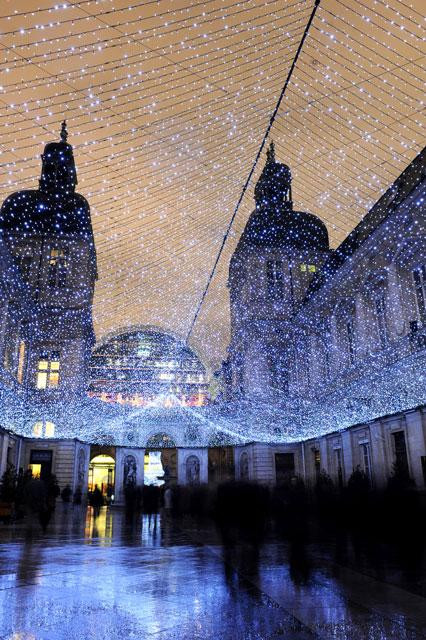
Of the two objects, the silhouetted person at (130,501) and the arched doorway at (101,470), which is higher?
the arched doorway at (101,470)

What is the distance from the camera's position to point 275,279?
34.8m

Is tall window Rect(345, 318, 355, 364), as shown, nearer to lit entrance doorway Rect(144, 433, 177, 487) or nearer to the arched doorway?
lit entrance doorway Rect(144, 433, 177, 487)

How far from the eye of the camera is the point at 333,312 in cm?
2662

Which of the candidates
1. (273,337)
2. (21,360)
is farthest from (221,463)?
(21,360)

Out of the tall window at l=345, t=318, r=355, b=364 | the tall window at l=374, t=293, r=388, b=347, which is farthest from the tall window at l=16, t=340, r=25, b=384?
the tall window at l=374, t=293, r=388, b=347

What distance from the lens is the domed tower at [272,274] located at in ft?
109

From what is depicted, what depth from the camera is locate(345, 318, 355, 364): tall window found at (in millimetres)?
24297

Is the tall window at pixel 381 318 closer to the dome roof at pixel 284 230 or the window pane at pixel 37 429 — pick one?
the dome roof at pixel 284 230

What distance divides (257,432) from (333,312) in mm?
9246

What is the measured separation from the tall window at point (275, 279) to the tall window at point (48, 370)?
14.2 metres

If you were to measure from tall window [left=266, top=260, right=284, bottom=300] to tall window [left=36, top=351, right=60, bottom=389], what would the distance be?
46.6ft

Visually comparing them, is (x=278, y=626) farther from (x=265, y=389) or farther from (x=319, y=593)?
(x=265, y=389)

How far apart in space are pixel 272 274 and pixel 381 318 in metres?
14.2

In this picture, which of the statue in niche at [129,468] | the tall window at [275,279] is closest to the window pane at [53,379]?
the statue in niche at [129,468]
